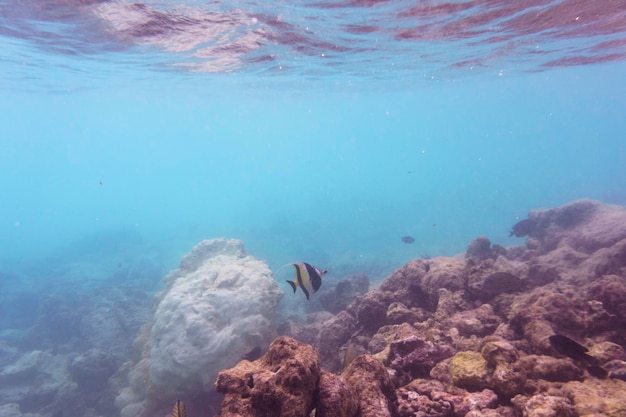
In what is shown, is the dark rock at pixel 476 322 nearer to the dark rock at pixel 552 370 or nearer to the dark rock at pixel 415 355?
the dark rock at pixel 415 355

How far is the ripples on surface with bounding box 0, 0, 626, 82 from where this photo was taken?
43.0ft

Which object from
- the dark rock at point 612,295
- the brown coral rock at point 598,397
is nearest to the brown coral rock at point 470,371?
the brown coral rock at point 598,397

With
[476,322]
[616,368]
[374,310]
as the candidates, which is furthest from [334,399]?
[374,310]

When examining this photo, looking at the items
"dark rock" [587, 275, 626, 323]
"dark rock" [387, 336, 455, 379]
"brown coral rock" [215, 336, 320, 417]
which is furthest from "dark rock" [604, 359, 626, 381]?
"brown coral rock" [215, 336, 320, 417]

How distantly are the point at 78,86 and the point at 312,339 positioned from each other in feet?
105

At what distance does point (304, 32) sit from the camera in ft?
51.4

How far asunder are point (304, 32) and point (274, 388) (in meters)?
16.0

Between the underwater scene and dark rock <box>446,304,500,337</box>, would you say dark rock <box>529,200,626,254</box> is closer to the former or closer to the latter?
the underwater scene

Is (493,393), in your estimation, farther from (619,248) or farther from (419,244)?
(419,244)

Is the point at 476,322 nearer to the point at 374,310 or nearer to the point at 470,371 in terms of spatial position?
the point at 470,371

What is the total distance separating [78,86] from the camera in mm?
30062

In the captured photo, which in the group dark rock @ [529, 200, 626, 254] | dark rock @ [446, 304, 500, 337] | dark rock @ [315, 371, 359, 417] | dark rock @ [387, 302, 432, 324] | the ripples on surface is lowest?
dark rock @ [529, 200, 626, 254]

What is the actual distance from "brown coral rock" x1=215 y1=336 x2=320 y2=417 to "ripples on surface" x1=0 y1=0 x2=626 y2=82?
12675 millimetres

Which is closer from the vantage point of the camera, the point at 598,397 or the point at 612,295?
the point at 598,397
